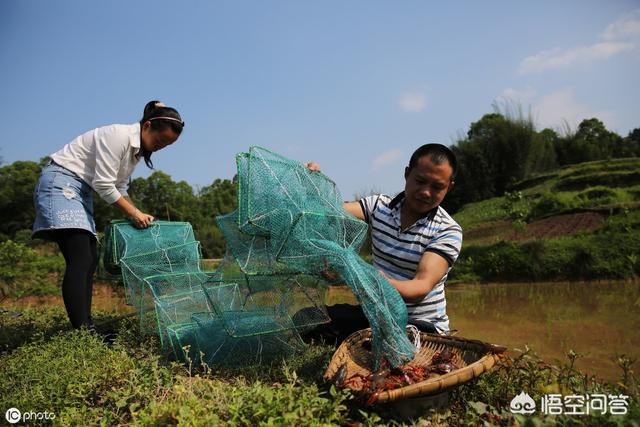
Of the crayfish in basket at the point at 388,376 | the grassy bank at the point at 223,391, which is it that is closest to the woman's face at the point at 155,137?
the grassy bank at the point at 223,391

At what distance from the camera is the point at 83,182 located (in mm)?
3734

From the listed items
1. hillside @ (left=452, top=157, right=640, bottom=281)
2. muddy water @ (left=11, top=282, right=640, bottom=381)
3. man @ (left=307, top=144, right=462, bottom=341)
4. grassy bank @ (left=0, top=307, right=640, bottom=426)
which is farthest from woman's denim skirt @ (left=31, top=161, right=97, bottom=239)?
hillside @ (left=452, top=157, right=640, bottom=281)

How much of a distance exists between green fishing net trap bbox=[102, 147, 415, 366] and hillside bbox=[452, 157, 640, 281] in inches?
285

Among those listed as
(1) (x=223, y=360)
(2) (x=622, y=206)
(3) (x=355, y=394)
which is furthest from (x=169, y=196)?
(3) (x=355, y=394)

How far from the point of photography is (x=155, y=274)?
12.7ft

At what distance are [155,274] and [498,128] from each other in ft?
78.5

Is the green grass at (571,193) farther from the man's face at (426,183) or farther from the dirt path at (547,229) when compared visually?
the man's face at (426,183)

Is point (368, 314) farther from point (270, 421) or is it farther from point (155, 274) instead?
point (155, 274)

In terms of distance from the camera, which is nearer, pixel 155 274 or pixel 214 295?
pixel 214 295

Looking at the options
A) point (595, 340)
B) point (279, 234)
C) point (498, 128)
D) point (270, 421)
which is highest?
point (498, 128)

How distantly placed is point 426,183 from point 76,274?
2.63 m

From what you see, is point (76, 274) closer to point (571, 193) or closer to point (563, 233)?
point (563, 233)

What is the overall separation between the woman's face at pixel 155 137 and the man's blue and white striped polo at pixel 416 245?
1.69 metres

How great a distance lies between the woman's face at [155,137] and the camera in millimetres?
3596
